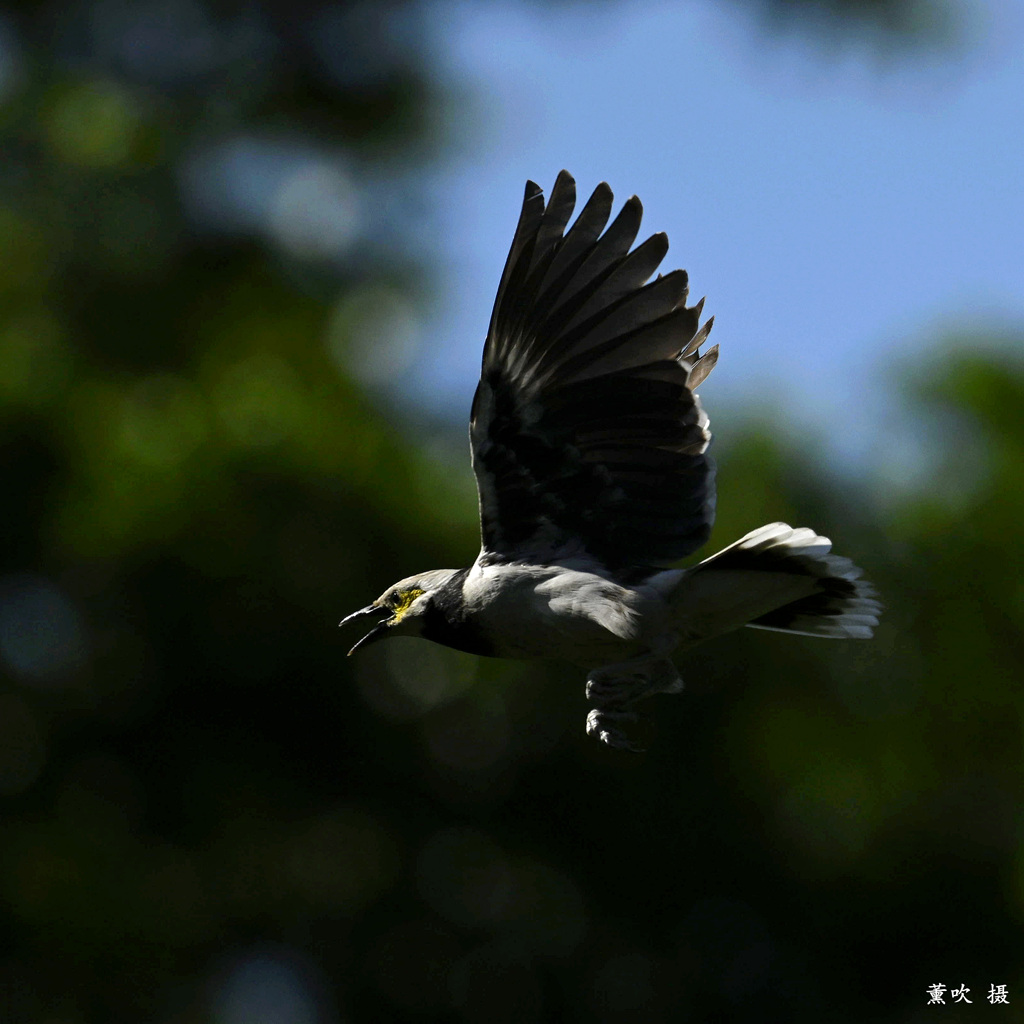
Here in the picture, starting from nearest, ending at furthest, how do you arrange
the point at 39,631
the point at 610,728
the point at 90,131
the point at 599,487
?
the point at 610,728, the point at 599,487, the point at 39,631, the point at 90,131

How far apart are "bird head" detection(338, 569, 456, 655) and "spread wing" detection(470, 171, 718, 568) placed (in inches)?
8.7

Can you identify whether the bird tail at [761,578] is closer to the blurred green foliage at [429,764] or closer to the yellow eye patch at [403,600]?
the yellow eye patch at [403,600]

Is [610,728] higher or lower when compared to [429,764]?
higher

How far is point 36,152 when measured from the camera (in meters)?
19.4

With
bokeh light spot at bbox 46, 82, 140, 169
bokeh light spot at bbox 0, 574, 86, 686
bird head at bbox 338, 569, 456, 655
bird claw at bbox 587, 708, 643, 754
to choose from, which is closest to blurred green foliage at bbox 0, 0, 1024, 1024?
bokeh light spot at bbox 0, 574, 86, 686

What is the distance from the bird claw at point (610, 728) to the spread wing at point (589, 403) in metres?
0.54

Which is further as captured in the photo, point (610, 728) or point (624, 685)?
point (624, 685)

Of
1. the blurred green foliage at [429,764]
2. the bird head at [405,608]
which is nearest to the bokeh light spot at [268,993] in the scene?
the blurred green foliage at [429,764]

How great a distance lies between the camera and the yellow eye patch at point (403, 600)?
5.20m

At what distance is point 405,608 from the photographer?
17.1ft

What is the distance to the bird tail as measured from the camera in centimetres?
477

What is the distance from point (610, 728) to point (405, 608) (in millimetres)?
947

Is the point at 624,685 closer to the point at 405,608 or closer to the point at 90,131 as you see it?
the point at 405,608

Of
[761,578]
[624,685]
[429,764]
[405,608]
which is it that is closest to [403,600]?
[405,608]
